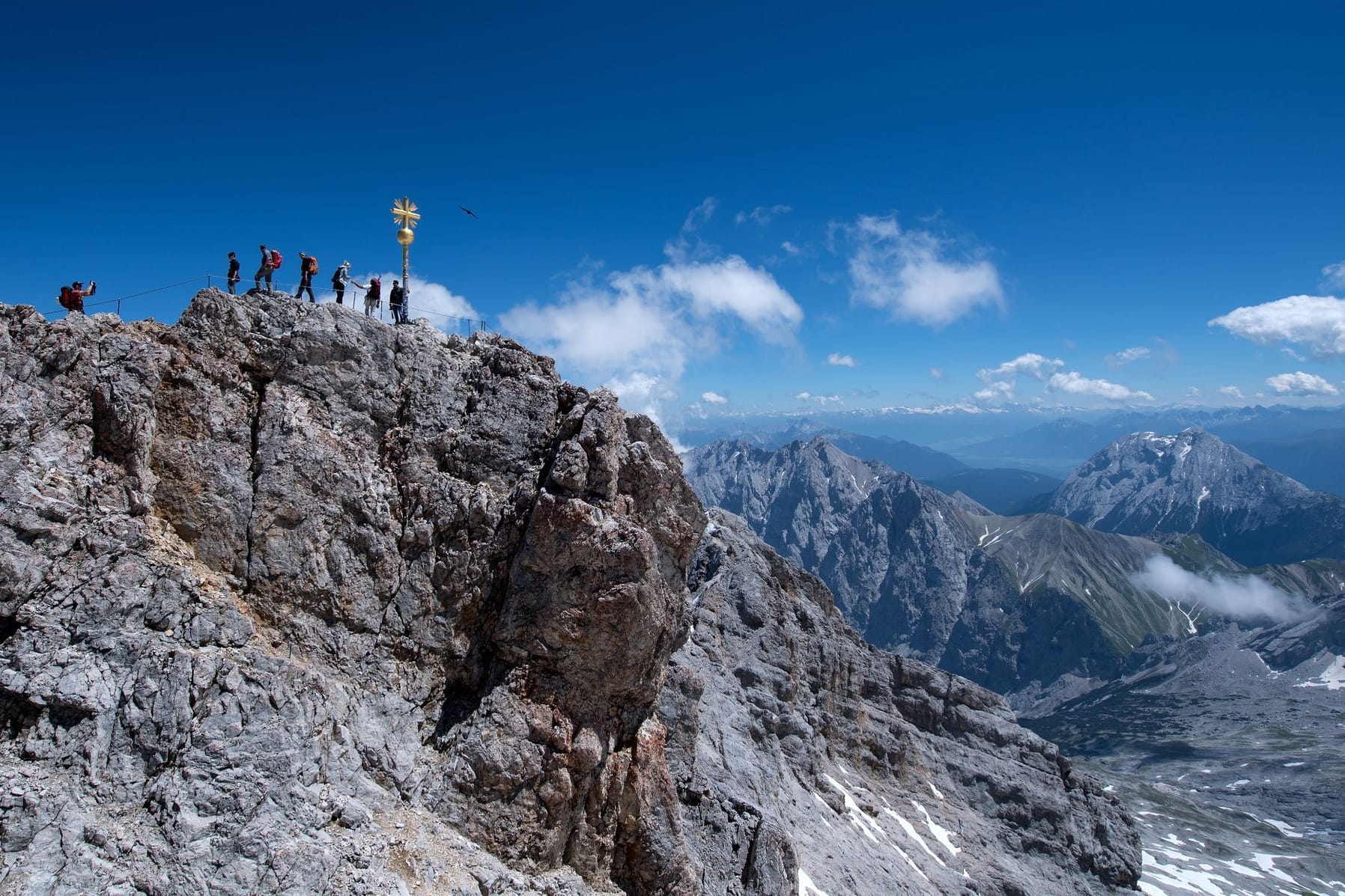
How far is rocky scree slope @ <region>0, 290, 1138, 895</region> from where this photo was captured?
20688 mm

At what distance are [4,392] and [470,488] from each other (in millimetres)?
14793

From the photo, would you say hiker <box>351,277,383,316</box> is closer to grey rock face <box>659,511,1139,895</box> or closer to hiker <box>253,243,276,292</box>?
hiker <box>253,243,276,292</box>

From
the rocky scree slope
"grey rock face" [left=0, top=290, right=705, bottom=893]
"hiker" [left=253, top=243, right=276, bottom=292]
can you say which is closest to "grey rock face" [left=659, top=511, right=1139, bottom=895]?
the rocky scree slope

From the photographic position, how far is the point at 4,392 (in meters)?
22.9

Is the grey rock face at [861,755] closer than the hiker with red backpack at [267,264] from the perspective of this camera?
No

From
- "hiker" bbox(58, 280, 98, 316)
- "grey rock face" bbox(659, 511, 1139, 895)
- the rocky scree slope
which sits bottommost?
"grey rock face" bbox(659, 511, 1139, 895)

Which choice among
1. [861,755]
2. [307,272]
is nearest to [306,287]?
[307,272]

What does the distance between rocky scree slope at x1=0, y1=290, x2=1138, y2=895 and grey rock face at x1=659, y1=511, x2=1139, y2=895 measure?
13.7m

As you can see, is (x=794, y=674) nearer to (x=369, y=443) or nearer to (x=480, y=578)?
(x=480, y=578)

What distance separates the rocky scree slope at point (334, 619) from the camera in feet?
67.9

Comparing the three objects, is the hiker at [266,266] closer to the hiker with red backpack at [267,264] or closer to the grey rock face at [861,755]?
the hiker with red backpack at [267,264]

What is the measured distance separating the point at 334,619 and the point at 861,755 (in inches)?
2574

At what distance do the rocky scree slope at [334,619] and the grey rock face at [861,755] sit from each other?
13.7 metres

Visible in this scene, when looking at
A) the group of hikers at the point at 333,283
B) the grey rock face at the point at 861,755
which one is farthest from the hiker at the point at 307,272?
the grey rock face at the point at 861,755
